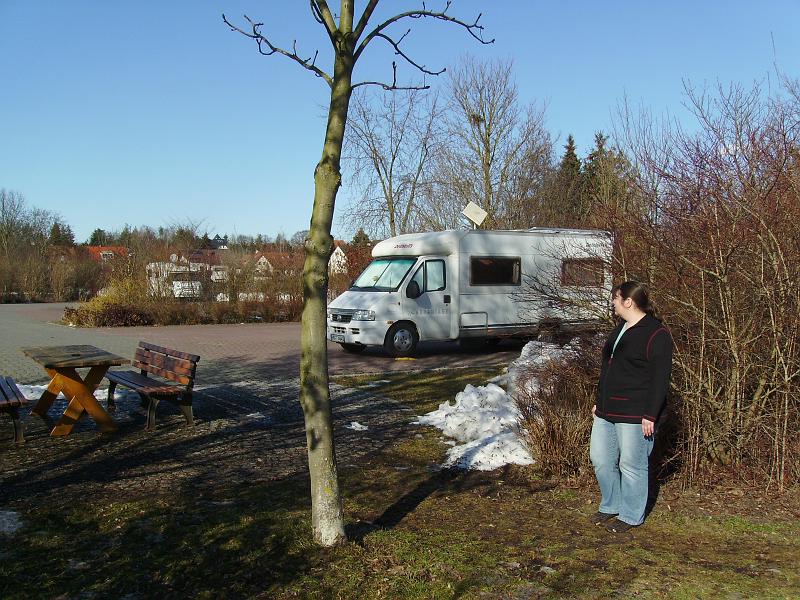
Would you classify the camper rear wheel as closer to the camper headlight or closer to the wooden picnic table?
the camper headlight

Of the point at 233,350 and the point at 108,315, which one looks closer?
the point at 233,350

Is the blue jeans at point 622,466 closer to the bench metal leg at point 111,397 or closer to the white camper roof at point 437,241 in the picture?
the bench metal leg at point 111,397

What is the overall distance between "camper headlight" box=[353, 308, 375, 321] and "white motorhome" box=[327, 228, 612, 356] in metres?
0.02

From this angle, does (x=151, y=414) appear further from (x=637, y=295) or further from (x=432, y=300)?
(x=432, y=300)

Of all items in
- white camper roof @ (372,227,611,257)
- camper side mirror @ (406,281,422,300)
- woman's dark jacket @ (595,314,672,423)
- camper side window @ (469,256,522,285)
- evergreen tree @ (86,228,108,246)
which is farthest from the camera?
evergreen tree @ (86,228,108,246)

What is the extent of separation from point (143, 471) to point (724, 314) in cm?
460

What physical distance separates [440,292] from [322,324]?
1182 centimetres

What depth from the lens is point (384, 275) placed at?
16.3m

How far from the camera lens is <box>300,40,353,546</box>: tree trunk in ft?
14.1

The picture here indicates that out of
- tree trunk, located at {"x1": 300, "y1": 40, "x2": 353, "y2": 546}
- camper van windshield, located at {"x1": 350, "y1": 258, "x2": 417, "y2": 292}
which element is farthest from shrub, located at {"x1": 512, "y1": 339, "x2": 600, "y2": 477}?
camper van windshield, located at {"x1": 350, "y1": 258, "x2": 417, "y2": 292}

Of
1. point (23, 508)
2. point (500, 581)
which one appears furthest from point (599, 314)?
point (23, 508)

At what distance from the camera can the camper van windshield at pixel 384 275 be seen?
1597 centimetres

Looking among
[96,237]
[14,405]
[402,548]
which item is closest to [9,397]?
[14,405]

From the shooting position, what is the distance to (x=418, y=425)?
328 inches
